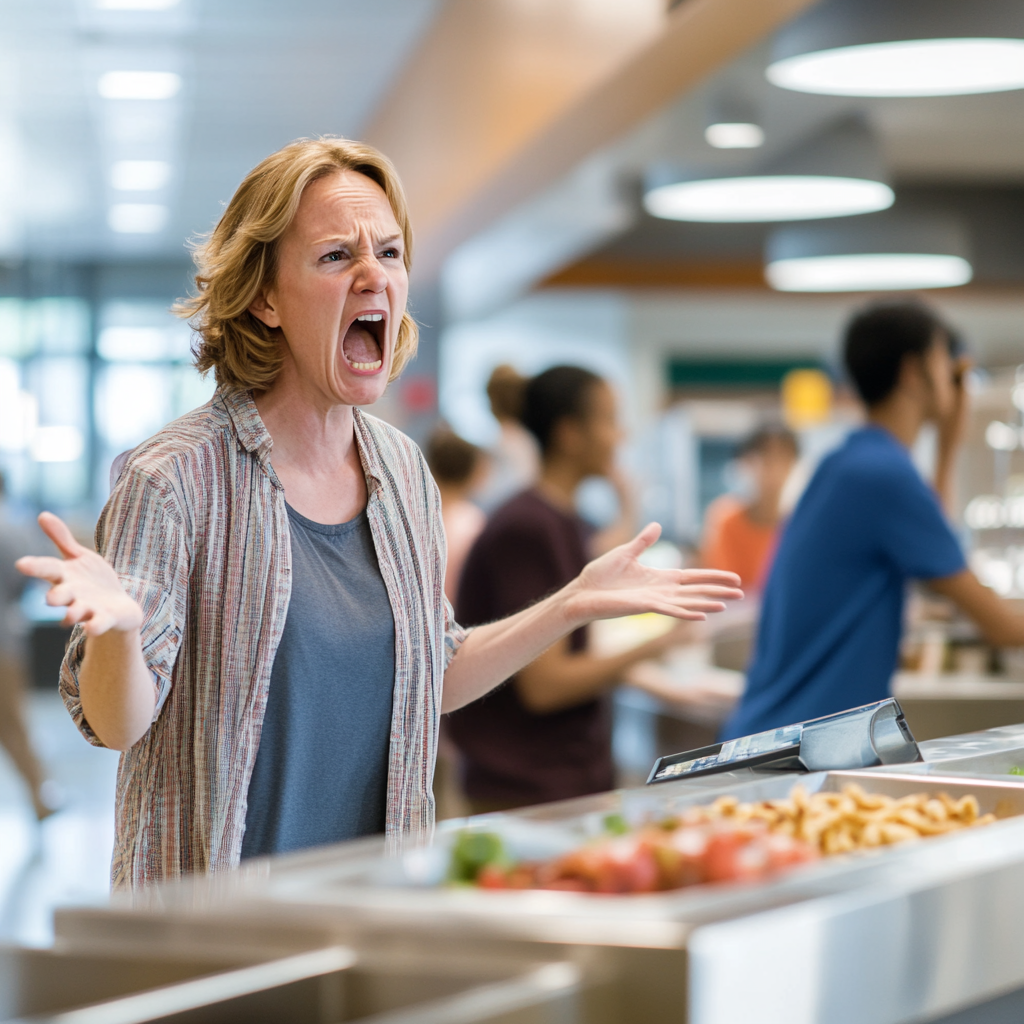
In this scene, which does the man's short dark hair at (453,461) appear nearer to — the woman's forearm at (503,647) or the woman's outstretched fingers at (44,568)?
the woman's forearm at (503,647)

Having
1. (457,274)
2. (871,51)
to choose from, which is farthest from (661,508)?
(871,51)

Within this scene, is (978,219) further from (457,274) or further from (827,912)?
(827,912)

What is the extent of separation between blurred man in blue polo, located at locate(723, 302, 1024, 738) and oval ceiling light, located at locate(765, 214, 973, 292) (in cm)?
423

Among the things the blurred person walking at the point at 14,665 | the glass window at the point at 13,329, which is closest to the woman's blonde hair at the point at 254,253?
the blurred person walking at the point at 14,665

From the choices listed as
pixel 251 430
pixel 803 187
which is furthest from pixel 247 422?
pixel 803 187

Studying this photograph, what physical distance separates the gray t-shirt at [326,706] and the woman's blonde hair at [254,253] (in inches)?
8.8

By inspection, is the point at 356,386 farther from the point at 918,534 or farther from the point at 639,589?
the point at 918,534

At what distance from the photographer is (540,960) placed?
1.12 meters

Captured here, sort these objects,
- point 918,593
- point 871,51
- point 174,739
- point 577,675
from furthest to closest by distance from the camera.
→ point 918,593 → point 871,51 → point 577,675 → point 174,739

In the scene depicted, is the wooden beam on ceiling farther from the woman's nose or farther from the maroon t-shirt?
the woman's nose

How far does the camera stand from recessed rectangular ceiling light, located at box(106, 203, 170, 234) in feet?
38.6

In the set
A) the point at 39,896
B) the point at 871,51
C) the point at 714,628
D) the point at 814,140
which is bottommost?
the point at 39,896

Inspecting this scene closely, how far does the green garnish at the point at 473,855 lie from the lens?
1.33 metres

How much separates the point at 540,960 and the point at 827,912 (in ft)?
0.86
